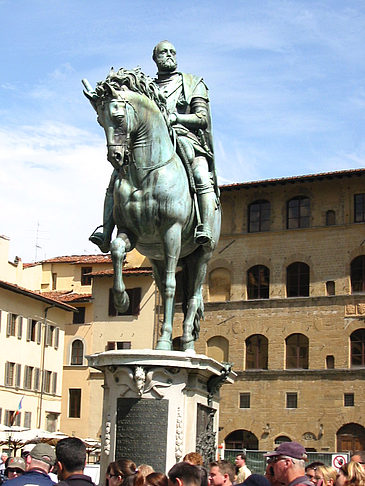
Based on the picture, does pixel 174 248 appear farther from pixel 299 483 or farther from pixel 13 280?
pixel 13 280

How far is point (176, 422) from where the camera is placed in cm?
1155

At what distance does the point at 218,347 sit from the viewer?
180 ft

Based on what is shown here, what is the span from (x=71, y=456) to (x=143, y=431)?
15.5ft

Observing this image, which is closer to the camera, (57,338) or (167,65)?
(167,65)

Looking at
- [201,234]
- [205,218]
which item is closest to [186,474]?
[201,234]

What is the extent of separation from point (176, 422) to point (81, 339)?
163 feet

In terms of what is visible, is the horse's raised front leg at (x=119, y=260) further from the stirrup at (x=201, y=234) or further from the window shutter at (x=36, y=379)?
the window shutter at (x=36, y=379)

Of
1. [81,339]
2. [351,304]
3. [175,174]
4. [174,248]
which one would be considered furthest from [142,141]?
[81,339]

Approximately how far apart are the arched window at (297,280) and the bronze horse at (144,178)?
41795 mm

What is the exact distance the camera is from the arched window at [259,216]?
55.9 metres

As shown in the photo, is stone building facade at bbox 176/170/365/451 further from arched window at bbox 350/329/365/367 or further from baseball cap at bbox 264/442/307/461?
baseball cap at bbox 264/442/307/461

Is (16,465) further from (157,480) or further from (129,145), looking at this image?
(129,145)

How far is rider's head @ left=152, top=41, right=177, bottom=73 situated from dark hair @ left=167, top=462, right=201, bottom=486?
25.8 feet

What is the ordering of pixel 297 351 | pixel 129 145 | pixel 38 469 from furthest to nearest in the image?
pixel 297 351, pixel 129 145, pixel 38 469
